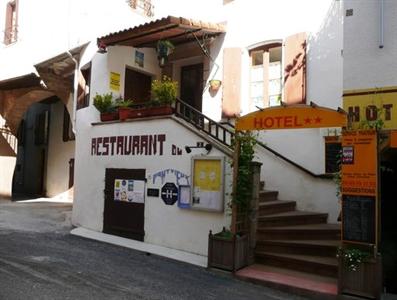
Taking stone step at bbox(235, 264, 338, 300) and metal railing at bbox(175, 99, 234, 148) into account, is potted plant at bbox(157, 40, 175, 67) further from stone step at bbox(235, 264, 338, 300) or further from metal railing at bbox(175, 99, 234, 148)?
stone step at bbox(235, 264, 338, 300)

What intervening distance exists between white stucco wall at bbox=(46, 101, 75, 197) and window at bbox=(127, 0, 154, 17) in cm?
694

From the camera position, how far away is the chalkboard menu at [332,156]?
8.38 metres

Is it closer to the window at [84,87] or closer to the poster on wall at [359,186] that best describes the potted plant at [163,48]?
the window at [84,87]

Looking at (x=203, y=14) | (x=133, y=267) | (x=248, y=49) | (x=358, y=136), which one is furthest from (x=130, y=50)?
(x=358, y=136)

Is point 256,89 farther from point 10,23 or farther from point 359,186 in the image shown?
point 10,23

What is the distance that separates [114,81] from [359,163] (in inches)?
271

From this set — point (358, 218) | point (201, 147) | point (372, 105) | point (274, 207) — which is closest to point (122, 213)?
point (201, 147)

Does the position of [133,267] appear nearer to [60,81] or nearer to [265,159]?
[265,159]

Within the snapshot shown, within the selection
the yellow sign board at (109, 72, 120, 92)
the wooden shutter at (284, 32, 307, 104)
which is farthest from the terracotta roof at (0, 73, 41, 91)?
the wooden shutter at (284, 32, 307, 104)

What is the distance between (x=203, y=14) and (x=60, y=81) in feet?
19.5

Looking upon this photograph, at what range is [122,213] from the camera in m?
9.29

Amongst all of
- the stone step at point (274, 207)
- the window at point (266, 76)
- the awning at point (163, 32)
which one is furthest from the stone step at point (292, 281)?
the awning at point (163, 32)

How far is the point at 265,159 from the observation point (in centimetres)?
929

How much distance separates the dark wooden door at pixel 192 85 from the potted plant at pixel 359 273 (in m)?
6.76
